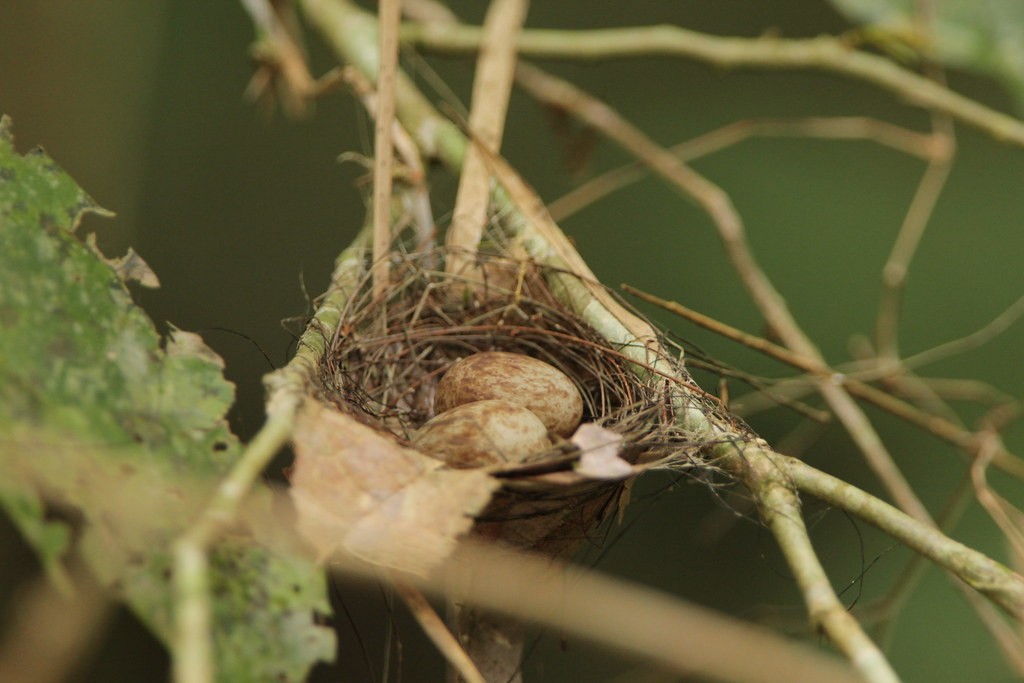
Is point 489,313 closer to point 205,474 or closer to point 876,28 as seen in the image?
point 205,474

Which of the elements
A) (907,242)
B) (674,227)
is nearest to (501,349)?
(907,242)

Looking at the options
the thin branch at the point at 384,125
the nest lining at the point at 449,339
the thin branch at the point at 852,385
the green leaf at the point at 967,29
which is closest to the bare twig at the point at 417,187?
the nest lining at the point at 449,339

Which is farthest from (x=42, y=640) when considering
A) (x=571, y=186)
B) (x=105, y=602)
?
(x=571, y=186)

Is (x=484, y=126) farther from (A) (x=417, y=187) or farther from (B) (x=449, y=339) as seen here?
(B) (x=449, y=339)

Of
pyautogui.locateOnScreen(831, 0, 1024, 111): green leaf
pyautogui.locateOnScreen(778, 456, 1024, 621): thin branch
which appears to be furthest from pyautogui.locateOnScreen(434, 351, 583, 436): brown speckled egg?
pyautogui.locateOnScreen(831, 0, 1024, 111): green leaf

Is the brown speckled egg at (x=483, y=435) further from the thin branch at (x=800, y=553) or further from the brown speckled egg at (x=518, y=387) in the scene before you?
the thin branch at (x=800, y=553)

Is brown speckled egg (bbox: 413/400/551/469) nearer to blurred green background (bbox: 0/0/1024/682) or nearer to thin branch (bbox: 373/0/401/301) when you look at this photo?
thin branch (bbox: 373/0/401/301)
